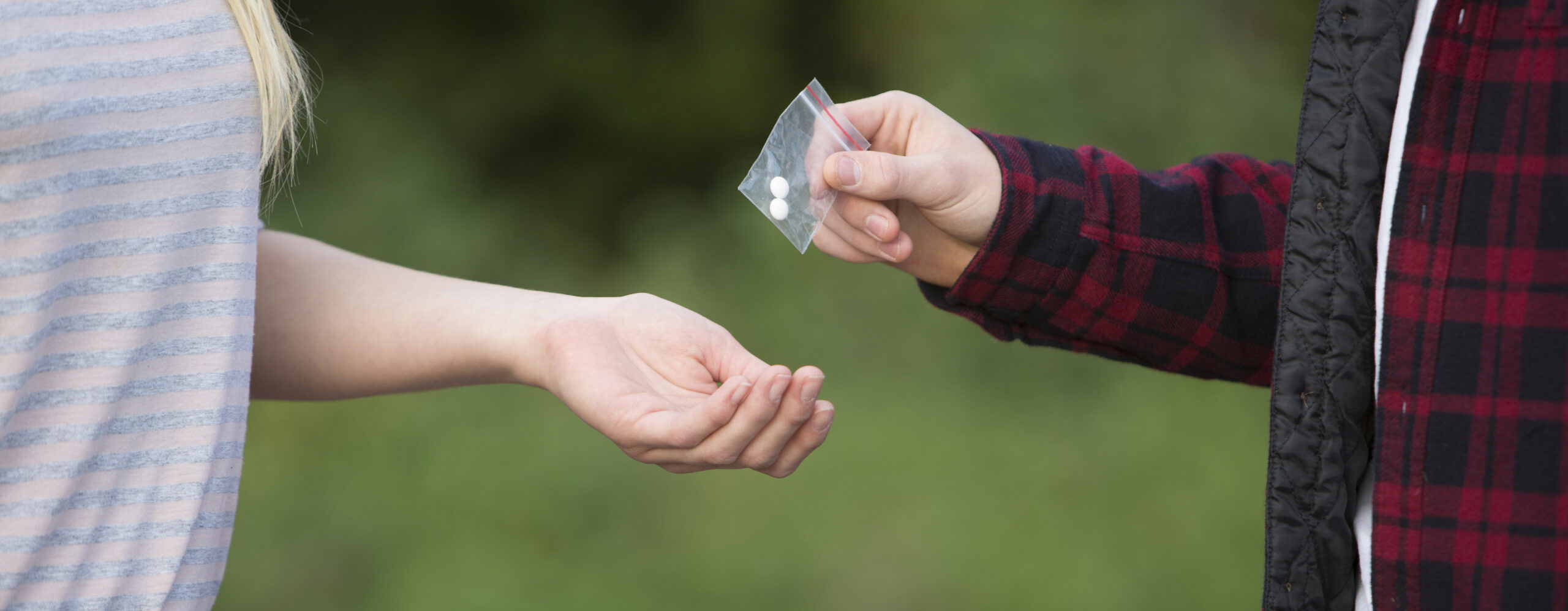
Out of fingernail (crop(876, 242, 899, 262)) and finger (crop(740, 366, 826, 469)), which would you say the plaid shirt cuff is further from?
finger (crop(740, 366, 826, 469))

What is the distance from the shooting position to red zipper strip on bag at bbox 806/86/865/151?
113 cm

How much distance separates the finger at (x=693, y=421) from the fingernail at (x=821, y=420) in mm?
78

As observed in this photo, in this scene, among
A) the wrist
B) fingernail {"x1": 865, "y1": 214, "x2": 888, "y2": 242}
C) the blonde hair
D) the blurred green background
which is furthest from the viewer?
the blurred green background

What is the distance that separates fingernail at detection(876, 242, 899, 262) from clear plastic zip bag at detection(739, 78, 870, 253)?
0.23 feet

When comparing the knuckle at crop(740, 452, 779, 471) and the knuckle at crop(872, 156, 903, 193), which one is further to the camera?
the knuckle at crop(872, 156, 903, 193)

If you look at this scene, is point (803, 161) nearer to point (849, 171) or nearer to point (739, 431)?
point (849, 171)

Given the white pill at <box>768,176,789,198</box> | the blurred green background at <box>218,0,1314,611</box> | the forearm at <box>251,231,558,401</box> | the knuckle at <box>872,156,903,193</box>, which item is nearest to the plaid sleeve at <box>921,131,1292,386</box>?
the knuckle at <box>872,156,903,193</box>

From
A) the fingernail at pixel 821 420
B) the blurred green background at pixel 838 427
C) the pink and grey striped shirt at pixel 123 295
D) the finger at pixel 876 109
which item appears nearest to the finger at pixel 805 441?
the fingernail at pixel 821 420

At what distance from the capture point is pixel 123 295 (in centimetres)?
79

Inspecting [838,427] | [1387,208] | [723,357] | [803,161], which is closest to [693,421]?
[723,357]

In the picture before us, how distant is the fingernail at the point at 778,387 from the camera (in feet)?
2.86

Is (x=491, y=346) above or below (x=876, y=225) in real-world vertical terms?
below

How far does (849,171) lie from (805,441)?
0.29m

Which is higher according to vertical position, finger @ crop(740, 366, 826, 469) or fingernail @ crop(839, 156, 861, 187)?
fingernail @ crop(839, 156, 861, 187)
